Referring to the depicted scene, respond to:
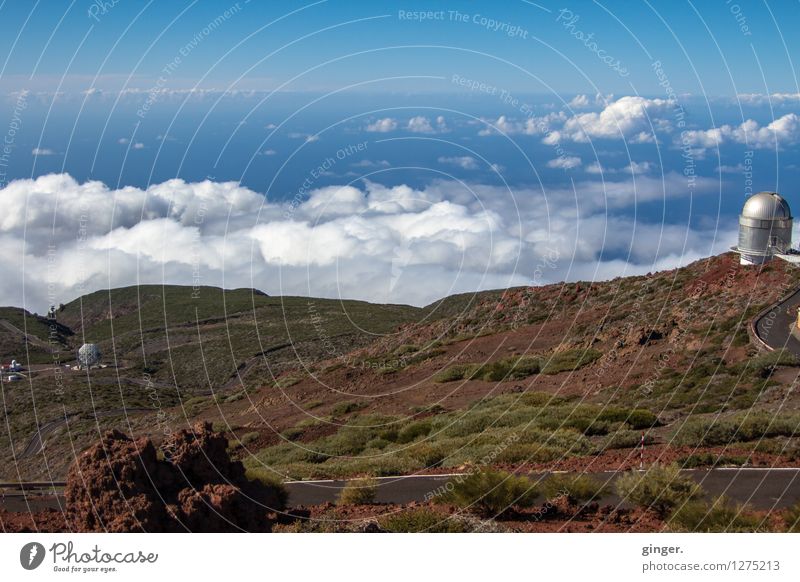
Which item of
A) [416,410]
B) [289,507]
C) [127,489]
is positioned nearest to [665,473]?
[289,507]

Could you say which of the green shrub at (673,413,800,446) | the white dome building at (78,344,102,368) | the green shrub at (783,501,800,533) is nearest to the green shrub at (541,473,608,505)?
the green shrub at (783,501,800,533)

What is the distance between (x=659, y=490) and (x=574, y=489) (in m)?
1.56

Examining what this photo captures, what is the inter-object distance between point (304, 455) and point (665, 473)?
14.1 m

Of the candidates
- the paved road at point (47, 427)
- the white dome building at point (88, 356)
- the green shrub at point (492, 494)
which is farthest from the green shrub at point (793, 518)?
the white dome building at point (88, 356)

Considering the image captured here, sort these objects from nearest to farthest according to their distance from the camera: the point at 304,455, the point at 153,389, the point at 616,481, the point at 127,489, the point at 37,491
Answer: the point at 127,489 < the point at 616,481 < the point at 37,491 < the point at 304,455 < the point at 153,389

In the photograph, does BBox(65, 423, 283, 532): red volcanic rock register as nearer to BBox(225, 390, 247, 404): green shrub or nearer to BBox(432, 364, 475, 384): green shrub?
BBox(432, 364, 475, 384): green shrub

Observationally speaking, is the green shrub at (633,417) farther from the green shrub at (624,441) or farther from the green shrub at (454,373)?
the green shrub at (454,373)

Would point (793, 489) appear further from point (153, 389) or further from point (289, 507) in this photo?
point (153, 389)

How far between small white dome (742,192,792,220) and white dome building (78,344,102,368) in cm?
5246

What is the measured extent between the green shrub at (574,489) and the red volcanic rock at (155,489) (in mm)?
5552

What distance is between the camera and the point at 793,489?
15000 millimetres

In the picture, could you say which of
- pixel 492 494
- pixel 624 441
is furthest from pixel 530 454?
pixel 492 494

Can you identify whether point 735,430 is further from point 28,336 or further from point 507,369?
point 28,336

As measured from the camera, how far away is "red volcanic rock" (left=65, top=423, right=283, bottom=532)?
12.3m
